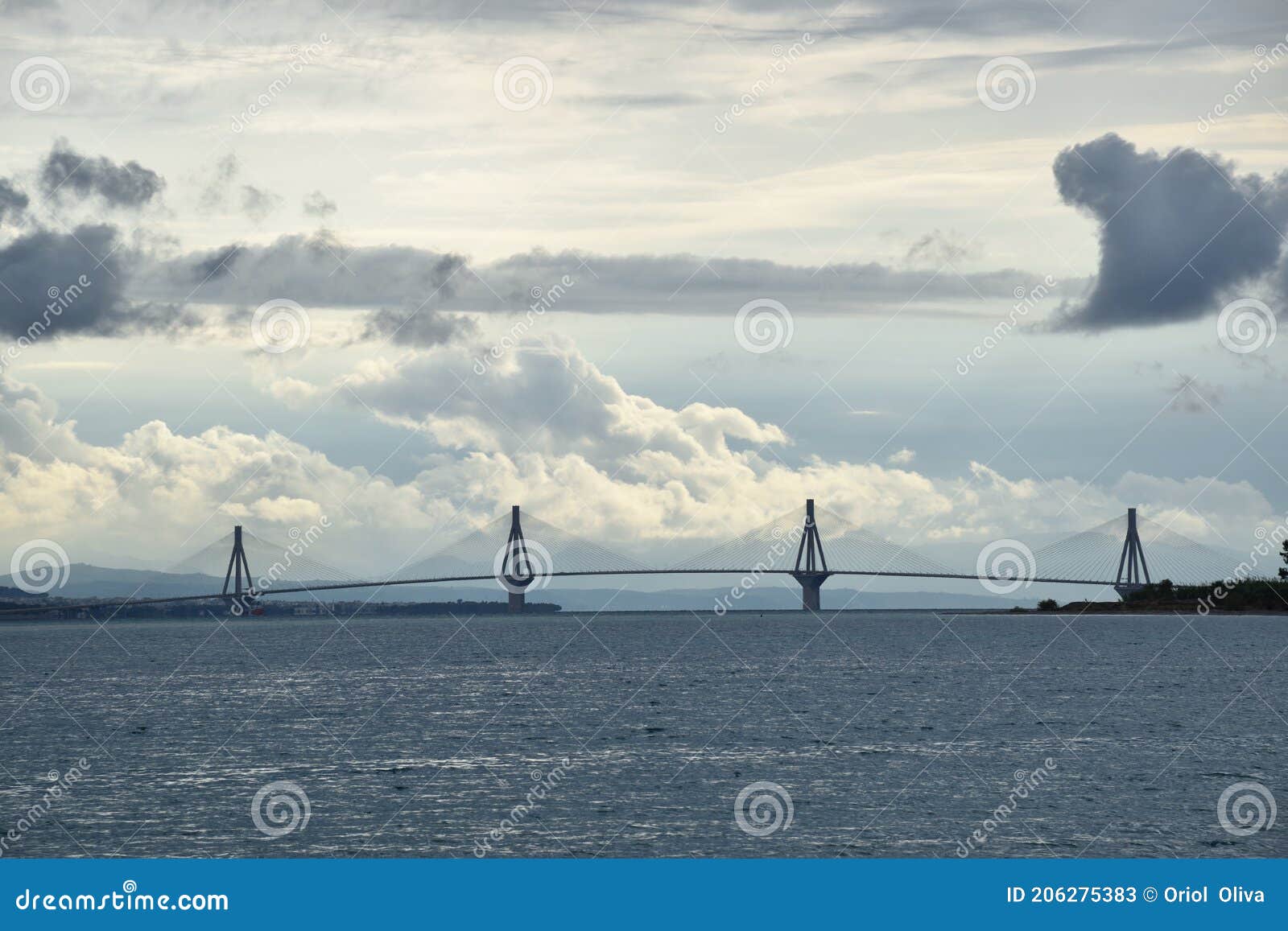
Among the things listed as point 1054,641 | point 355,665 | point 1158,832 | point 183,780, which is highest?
point 1054,641

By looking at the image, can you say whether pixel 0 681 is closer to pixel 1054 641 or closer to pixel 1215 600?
pixel 1054 641

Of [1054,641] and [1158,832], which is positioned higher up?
[1054,641]

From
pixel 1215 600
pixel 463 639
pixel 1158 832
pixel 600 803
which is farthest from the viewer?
pixel 1215 600

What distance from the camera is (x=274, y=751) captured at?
1752 inches

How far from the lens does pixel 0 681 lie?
9006cm

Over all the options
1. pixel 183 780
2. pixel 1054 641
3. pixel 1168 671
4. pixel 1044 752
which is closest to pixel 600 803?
pixel 183 780

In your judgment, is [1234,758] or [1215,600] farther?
[1215,600]

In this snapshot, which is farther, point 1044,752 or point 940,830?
point 1044,752

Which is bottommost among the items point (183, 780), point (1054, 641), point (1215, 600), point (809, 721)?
point (183, 780)

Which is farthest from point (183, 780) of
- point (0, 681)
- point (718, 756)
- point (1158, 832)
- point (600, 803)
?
point (0, 681)

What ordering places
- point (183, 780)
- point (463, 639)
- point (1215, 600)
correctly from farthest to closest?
point (1215, 600) → point (463, 639) → point (183, 780)

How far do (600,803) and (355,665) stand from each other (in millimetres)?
68525

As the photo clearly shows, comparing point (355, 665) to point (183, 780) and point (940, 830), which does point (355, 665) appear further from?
point (940, 830)

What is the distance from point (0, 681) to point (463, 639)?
205 feet
